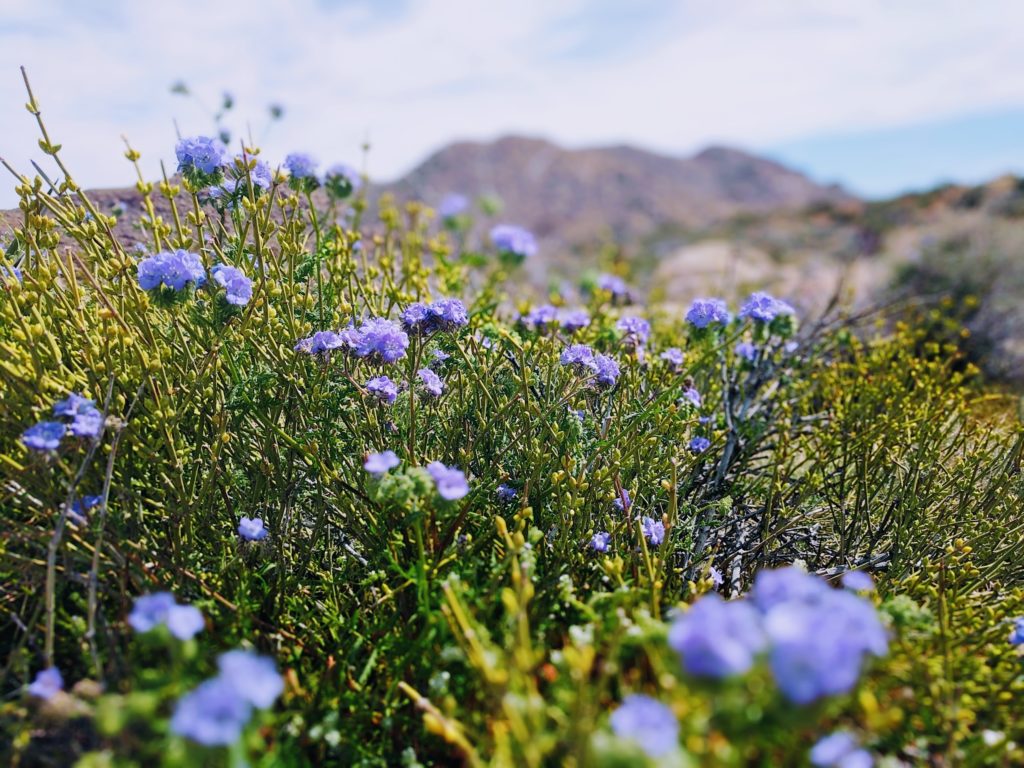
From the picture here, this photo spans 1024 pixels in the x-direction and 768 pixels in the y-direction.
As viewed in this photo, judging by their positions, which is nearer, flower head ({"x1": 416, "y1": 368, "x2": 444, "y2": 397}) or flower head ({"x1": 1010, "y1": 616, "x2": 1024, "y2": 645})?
flower head ({"x1": 1010, "y1": 616, "x2": 1024, "y2": 645})

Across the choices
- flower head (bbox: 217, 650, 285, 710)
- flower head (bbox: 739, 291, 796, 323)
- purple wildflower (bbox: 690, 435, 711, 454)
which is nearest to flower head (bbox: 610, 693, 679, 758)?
flower head (bbox: 217, 650, 285, 710)

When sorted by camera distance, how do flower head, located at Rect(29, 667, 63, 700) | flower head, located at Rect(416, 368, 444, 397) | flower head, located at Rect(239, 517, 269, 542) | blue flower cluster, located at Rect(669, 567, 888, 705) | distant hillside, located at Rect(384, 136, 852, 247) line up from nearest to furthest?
blue flower cluster, located at Rect(669, 567, 888, 705), flower head, located at Rect(29, 667, 63, 700), flower head, located at Rect(239, 517, 269, 542), flower head, located at Rect(416, 368, 444, 397), distant hillside, located at Rect(384, 136, 852, 247)

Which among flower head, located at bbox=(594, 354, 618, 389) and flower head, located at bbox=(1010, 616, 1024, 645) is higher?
flower head, located at bbox=(594, 354, 618, 389)

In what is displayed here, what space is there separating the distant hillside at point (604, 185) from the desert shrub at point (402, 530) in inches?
1641

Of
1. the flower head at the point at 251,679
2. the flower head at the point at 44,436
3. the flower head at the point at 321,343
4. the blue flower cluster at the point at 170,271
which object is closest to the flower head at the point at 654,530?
the flower head at the point at 321,343

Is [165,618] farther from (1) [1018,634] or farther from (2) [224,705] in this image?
(1) [1018,634]

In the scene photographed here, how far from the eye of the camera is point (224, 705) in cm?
114

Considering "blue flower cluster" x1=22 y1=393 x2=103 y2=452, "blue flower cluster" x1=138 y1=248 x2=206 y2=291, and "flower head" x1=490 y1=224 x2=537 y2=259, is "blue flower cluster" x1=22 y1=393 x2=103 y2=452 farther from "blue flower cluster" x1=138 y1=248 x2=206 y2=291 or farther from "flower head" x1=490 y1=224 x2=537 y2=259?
"flower head" x1=490 y1=224 x2=537 y2=259

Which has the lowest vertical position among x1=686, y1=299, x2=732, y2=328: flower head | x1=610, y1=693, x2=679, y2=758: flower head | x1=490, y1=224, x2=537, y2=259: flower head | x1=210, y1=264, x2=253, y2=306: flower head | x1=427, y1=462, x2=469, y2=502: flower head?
x1=610, y1=693, x2=679, y2=758: flower head

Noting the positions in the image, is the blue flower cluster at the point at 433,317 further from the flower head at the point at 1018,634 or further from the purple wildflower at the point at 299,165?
the flower head at the point at 1018,634

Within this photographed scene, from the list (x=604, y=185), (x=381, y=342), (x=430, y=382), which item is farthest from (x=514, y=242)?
(x=604, y=185)

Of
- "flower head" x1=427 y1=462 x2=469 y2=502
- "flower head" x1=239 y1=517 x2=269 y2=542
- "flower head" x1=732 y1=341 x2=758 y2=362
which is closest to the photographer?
"flower head" x1=427 y1=462 x2=469 y2=502

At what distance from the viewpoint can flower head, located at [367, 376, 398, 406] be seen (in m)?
2.11

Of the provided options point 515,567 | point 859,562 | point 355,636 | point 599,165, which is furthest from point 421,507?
point 599,165
